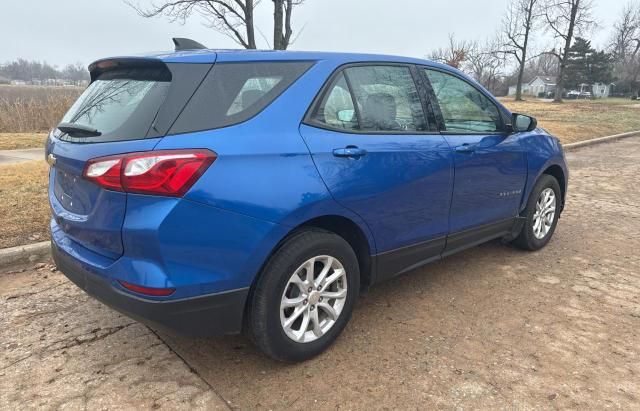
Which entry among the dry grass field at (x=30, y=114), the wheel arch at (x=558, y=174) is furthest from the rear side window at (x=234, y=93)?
the dry grass field at (x=30, y=114)

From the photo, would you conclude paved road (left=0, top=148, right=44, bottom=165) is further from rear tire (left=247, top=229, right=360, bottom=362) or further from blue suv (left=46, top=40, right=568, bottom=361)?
rear tire (left=247, top=229, right=360, bottom=362)

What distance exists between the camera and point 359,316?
3.40 meters

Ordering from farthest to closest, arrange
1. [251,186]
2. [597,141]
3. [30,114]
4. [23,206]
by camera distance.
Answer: [597,141] → [30,114] → [23,206] → [251,186]

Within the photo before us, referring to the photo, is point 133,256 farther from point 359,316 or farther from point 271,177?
point 359,316

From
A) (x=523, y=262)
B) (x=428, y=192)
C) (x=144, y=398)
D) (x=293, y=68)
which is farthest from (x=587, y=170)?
(x=144, y=398)

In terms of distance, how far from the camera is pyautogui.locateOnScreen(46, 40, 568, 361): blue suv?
2221 mm

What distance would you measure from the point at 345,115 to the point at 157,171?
3.89 ft

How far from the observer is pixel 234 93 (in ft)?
8.13

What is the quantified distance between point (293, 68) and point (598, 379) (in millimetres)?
2411

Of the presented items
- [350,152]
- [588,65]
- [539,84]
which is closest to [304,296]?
[350,152]

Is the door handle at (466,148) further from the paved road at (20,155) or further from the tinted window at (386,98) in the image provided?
the paved road at (20,155)

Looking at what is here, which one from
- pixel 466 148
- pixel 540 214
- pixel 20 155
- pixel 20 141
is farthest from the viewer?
pixel 20 141

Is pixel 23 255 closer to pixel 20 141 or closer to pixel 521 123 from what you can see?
pixel 521 123

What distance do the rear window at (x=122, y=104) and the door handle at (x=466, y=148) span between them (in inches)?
81.6
